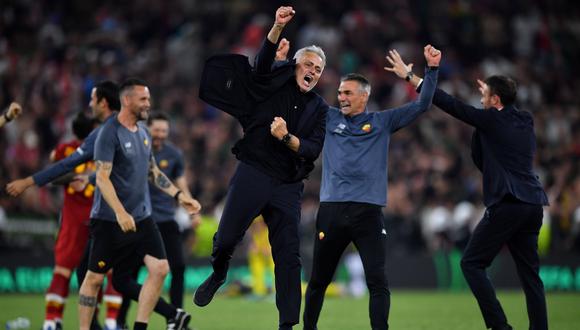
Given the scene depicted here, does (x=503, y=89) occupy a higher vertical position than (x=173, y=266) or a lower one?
higher

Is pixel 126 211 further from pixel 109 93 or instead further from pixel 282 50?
pixel 282 50

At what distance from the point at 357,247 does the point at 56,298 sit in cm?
391

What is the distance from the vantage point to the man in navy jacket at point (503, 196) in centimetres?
1027

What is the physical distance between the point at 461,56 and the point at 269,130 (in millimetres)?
17667

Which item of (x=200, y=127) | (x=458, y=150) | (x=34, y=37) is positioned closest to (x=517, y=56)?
(x=458, y=150)

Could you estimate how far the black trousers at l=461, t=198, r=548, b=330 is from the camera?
10273 mm

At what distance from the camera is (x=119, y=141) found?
Result: 10148 millimetres

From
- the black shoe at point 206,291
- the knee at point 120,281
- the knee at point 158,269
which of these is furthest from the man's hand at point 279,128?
the knee at point 120,281

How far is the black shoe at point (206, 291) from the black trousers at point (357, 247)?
103 centimetres

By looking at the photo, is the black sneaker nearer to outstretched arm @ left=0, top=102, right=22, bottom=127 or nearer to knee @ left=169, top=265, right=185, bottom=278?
knee @ left=169, top=265, right=185, bottom=278

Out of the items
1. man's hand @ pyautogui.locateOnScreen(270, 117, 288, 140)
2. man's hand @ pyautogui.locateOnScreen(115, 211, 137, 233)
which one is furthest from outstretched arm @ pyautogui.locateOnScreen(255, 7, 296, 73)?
man's hand @ pyautogui.locateOnScreen(115, 211, 137, 233)

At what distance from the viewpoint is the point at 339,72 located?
25297 mm

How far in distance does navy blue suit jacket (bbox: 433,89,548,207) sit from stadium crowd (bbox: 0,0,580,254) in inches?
421

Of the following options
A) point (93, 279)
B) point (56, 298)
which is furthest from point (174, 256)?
point (93, 279)
